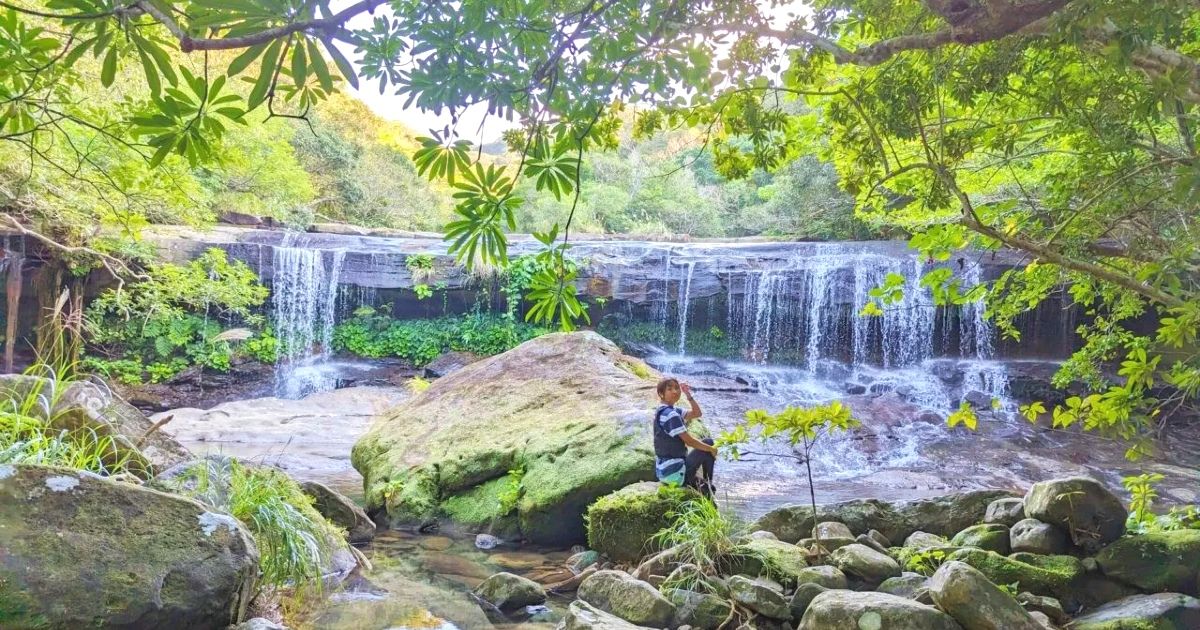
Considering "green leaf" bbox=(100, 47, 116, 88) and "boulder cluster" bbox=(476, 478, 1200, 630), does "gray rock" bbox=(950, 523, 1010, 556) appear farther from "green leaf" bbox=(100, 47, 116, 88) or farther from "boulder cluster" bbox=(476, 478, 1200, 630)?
"green leaf" bbox=(100, 47, 116, 88)

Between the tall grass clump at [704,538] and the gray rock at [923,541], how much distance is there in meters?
1.08

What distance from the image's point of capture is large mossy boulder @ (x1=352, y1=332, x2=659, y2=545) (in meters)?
6.04

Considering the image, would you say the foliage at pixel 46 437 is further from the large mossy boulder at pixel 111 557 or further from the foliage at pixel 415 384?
the foliage at pixel 415 384

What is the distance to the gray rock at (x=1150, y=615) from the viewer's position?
3.09m

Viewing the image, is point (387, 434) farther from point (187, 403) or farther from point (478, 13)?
point (187, 403)

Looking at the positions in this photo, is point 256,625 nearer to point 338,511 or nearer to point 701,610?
point 701,610

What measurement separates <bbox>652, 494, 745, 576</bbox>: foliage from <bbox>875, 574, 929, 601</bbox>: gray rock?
2.72 feet

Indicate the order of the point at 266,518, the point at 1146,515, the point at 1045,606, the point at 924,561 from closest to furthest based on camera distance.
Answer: the point at 1045,606 < the point at 266,518 < the point at 1146,515 < the point at 924,561

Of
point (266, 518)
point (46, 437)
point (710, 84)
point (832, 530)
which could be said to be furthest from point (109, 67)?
point (832, 530)

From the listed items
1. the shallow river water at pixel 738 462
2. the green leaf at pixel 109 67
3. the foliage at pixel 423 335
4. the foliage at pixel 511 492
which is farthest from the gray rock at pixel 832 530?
the foliage at pixel 423 335

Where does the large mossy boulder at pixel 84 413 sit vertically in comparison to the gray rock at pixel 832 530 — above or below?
above

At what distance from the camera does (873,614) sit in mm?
3096

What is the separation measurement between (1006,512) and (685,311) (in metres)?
11.7

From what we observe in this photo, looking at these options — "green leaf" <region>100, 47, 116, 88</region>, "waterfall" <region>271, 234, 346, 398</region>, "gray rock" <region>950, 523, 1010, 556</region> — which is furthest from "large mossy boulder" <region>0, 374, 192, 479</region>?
"waterfall" <region>271, 234, 346, 398</region>
